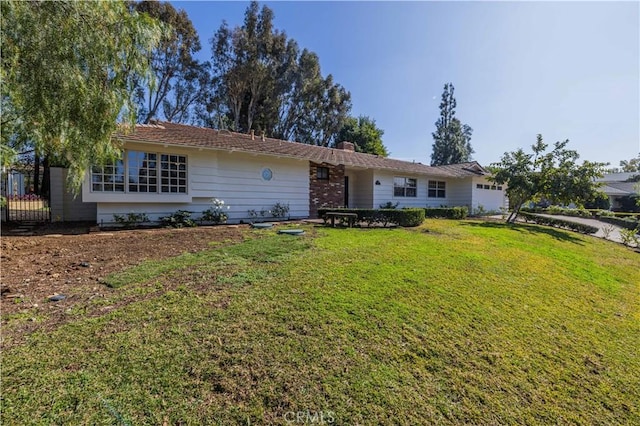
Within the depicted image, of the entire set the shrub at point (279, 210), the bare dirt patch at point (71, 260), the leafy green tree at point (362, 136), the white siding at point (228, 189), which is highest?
the leafy green tree at point (362, 136)

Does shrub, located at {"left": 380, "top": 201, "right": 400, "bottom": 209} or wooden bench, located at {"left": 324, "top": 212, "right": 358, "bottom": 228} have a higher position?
shrub, located at {"left": 380, "top": 201, "right": 400, "bottom": 209}

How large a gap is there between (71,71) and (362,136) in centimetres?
3120

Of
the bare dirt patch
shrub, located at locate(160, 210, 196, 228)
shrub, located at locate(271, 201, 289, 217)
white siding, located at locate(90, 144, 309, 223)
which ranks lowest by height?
the bare dirt patch

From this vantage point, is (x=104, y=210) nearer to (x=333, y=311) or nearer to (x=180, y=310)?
(x=180, y=310)

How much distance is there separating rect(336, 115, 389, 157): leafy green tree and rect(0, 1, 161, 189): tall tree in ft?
93.6

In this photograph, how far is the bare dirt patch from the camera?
12.3ft

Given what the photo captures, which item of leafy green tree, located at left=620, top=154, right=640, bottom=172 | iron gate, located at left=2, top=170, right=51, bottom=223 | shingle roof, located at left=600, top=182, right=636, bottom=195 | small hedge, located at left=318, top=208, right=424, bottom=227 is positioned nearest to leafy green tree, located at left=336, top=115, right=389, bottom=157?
small hedge, located at left=318, top=208, right=424, bottom=227

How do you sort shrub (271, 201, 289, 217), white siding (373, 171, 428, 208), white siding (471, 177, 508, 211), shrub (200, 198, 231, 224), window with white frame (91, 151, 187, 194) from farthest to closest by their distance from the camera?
1. white siding (471, 177, 508, 211)
2. white siding (373, 171, 428, 208)
3. shrub (271, 201, 289, 217)
4. shrub (200, 198, 231, 224)
5. window with white frame (91, 151, 187, 194)

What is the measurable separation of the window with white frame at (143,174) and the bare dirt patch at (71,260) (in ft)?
6.88

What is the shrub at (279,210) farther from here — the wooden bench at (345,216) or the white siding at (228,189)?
the wooden bench at (345,216)

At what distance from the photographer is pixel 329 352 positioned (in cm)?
295

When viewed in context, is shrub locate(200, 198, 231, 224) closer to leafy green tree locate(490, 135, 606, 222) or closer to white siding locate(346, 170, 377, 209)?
white siding locate(346, 170, 377, 209)

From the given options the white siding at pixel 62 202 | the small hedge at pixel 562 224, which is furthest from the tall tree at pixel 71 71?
the small hedge at pixel 562 224

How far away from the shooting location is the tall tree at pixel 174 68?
2144 centimetres
